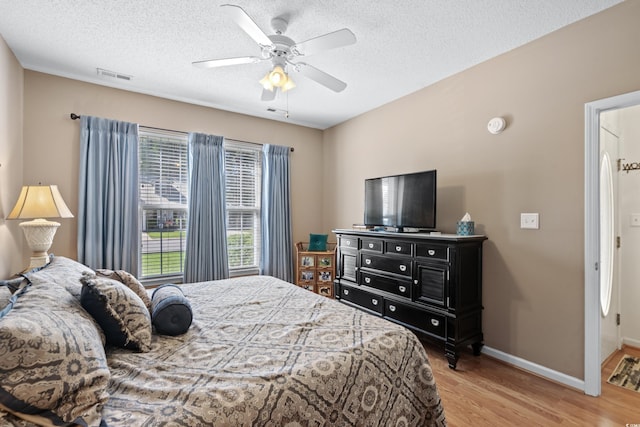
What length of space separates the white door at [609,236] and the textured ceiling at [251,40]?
3.85ft

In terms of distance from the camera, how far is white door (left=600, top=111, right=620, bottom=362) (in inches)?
102

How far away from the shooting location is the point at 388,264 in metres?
3.10

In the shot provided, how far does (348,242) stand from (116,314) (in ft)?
8.47

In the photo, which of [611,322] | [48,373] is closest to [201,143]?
[48,373]

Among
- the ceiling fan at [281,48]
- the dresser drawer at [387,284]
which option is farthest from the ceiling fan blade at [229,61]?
the dresser drawer at [387,284]

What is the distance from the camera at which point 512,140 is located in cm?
260

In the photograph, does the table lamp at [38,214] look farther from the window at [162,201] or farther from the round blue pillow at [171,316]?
the round blue pillow at [171,316]

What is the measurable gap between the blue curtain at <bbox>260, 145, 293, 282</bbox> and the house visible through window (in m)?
0.31

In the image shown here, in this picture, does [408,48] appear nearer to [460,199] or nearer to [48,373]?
[460,199]

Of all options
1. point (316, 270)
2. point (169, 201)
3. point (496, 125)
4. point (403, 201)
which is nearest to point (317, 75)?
point (403, 201)

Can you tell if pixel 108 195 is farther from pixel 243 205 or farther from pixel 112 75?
pixel 243 205

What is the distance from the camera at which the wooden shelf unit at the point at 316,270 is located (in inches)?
161

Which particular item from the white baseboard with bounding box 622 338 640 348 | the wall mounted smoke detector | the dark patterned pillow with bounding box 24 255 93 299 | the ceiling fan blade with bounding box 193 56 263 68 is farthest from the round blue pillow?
the white baseboard with bounding box 622 338 640 348

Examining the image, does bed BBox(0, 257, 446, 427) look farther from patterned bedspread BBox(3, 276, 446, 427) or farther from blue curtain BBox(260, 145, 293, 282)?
blue curtain BBox(260, 145, 293, 282)
